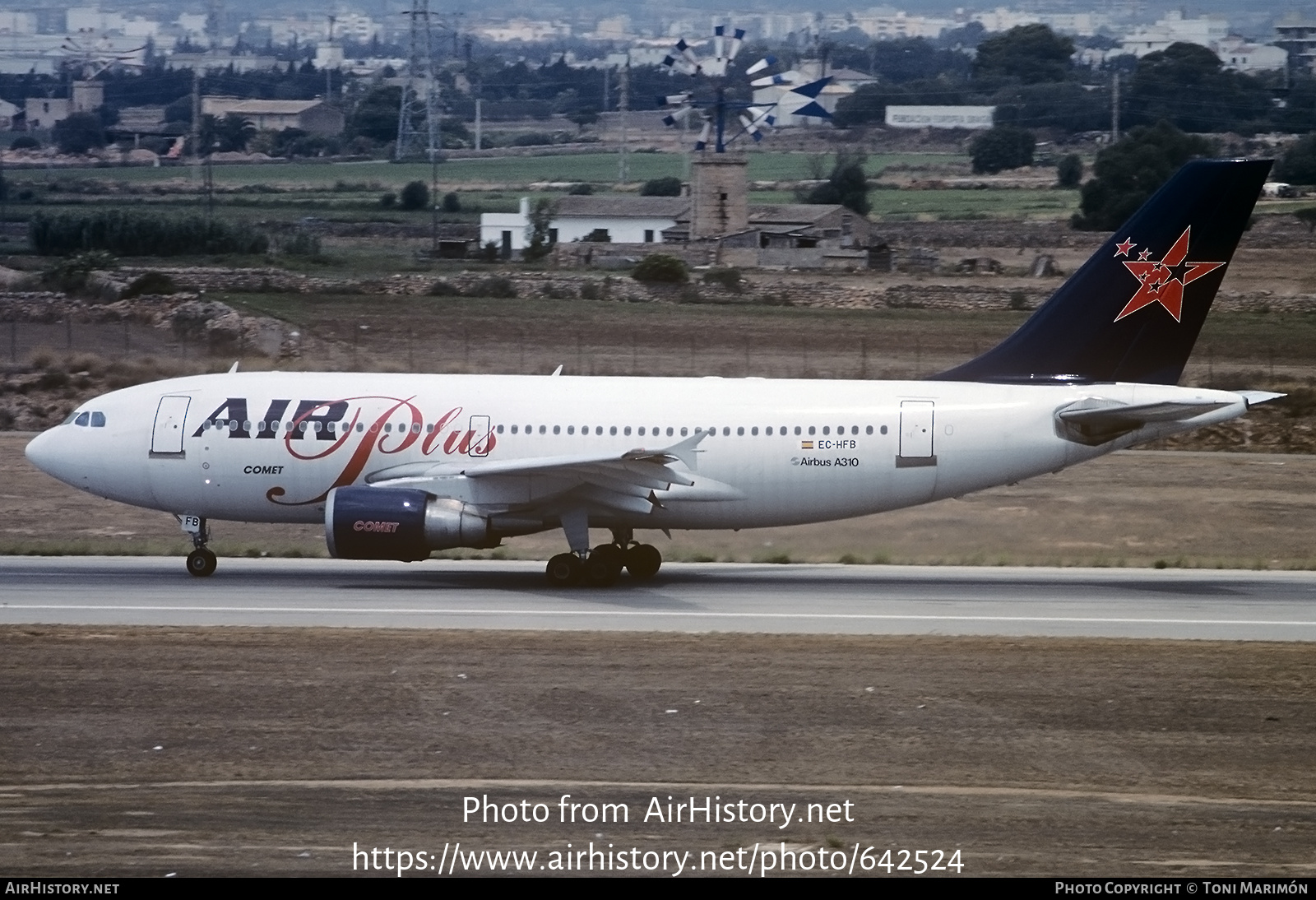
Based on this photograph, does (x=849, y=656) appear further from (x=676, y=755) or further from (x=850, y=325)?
(x=850, y=325)

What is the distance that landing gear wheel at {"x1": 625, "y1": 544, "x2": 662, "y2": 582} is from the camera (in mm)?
32750

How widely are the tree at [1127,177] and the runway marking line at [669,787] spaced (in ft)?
305

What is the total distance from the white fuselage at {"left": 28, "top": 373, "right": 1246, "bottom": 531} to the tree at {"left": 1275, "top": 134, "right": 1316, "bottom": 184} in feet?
355

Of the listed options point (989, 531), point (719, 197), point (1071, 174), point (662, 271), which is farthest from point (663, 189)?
point (989, 531)

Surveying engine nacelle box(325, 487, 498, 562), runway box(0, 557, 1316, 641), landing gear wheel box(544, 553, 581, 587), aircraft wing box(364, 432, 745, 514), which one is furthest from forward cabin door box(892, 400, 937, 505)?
engine nacelle box(325, 487, 498, 562)

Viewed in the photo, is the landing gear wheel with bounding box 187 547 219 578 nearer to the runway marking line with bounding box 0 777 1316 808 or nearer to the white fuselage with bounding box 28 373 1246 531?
the white fuselage with bounding box 28 373 1246 531

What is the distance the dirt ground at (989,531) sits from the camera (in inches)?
1416

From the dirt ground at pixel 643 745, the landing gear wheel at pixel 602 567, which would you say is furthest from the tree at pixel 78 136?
the dirt ground at pixel 643 745

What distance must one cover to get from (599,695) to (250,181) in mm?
143479

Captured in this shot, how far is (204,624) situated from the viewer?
27312mm

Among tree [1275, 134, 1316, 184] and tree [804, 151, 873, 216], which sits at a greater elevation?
tree [1275, 134, 1316, 184]

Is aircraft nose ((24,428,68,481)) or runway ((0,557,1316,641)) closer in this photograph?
runway ((0,557,1316,641))

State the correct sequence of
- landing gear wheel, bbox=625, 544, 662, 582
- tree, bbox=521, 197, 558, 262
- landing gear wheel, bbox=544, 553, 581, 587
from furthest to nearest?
tree, bbox=521, 197, 558, 262
landing gear wheel, bbox=625, 544, 662, 582
landing gear wheel, bbox=544, 553, 581, 587

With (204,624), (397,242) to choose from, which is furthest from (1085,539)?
(397,242)
